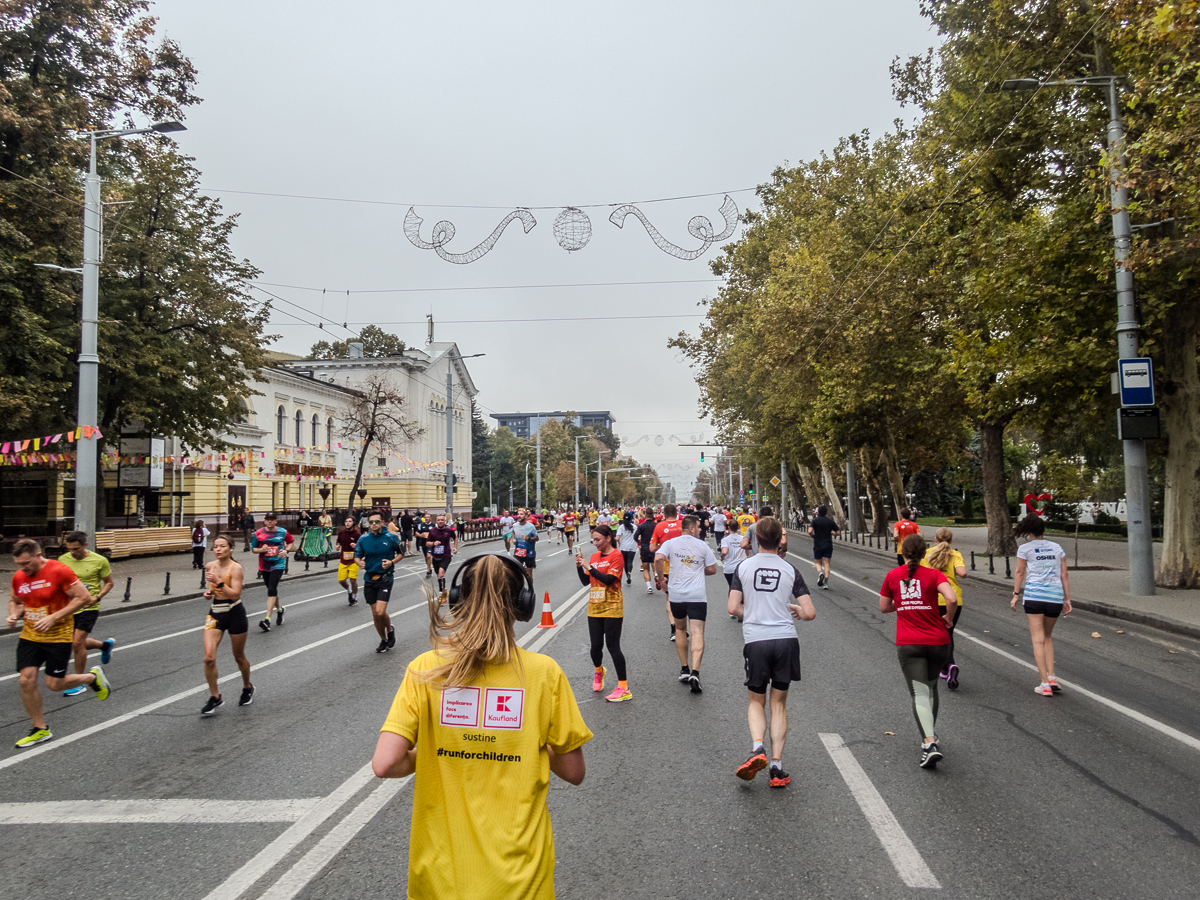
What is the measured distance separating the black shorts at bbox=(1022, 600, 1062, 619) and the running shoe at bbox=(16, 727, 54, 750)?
8.54 meters

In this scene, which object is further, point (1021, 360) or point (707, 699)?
point (1021, 360)

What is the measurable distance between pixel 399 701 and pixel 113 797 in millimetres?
4047

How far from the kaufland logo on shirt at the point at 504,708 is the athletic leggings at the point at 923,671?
4274mm

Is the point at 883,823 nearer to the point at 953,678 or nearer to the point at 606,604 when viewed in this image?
the point at 606,604

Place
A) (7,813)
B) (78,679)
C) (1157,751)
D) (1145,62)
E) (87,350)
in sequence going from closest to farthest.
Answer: (7,813), (1157,751), (78,679), (1145,62), (87,350)

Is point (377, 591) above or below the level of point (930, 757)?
above

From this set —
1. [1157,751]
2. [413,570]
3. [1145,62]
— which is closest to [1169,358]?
[1145,62]

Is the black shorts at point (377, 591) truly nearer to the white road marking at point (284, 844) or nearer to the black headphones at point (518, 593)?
the white road marking at point (284, 844)

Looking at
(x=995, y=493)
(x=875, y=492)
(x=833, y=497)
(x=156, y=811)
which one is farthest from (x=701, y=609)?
(x=833, y=497)

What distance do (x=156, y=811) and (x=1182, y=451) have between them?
58.2 feet

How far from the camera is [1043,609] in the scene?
7.66 m

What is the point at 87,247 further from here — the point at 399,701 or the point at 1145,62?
the point at 1145,62

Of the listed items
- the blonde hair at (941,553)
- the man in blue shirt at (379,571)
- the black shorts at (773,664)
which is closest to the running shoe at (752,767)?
the black shorts at (773,664)

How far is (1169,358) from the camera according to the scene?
16000 mm
